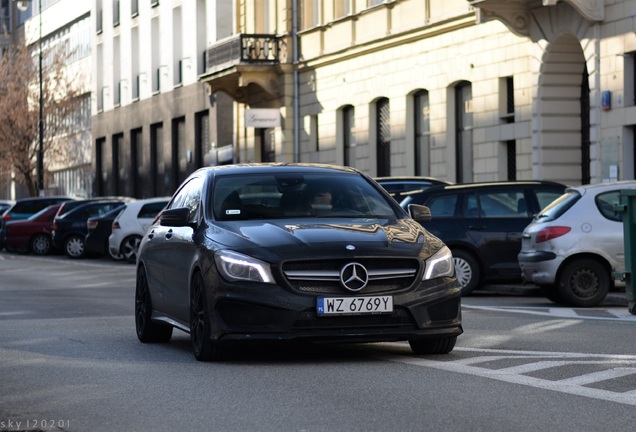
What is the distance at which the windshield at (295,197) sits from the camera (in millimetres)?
12531

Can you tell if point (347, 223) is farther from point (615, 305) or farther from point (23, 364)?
point (615, 305)

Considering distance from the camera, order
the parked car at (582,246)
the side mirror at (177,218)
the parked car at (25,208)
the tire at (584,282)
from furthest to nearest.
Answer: the parked car at (25,208) < the tire at (584,282) < the parked car at (582,246) < the side mirror at (177,218)

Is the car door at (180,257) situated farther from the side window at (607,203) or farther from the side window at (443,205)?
the side window at (443,205)

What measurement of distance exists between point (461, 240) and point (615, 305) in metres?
2.83

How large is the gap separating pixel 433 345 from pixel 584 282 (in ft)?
24.2

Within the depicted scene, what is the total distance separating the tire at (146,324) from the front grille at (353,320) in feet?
9.25

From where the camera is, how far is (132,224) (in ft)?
117

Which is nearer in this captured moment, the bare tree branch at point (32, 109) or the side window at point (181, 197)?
the side window at point (181, 197)

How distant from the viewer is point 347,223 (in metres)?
12.1

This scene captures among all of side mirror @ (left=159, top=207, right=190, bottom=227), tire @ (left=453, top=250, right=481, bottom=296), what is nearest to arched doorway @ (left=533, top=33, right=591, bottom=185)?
tire @ (left=453, top=250, right=481, bottom=296)

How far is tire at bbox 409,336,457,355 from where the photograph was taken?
39.4ft

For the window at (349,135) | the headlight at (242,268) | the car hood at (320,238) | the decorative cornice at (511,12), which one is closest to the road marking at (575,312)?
the car hood at (320,238)

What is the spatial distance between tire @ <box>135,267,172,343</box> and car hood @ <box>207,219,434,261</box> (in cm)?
198

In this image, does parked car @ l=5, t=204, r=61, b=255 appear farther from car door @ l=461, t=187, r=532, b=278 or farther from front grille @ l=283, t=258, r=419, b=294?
front grille @ l=283, t=258, r=419, b=294
